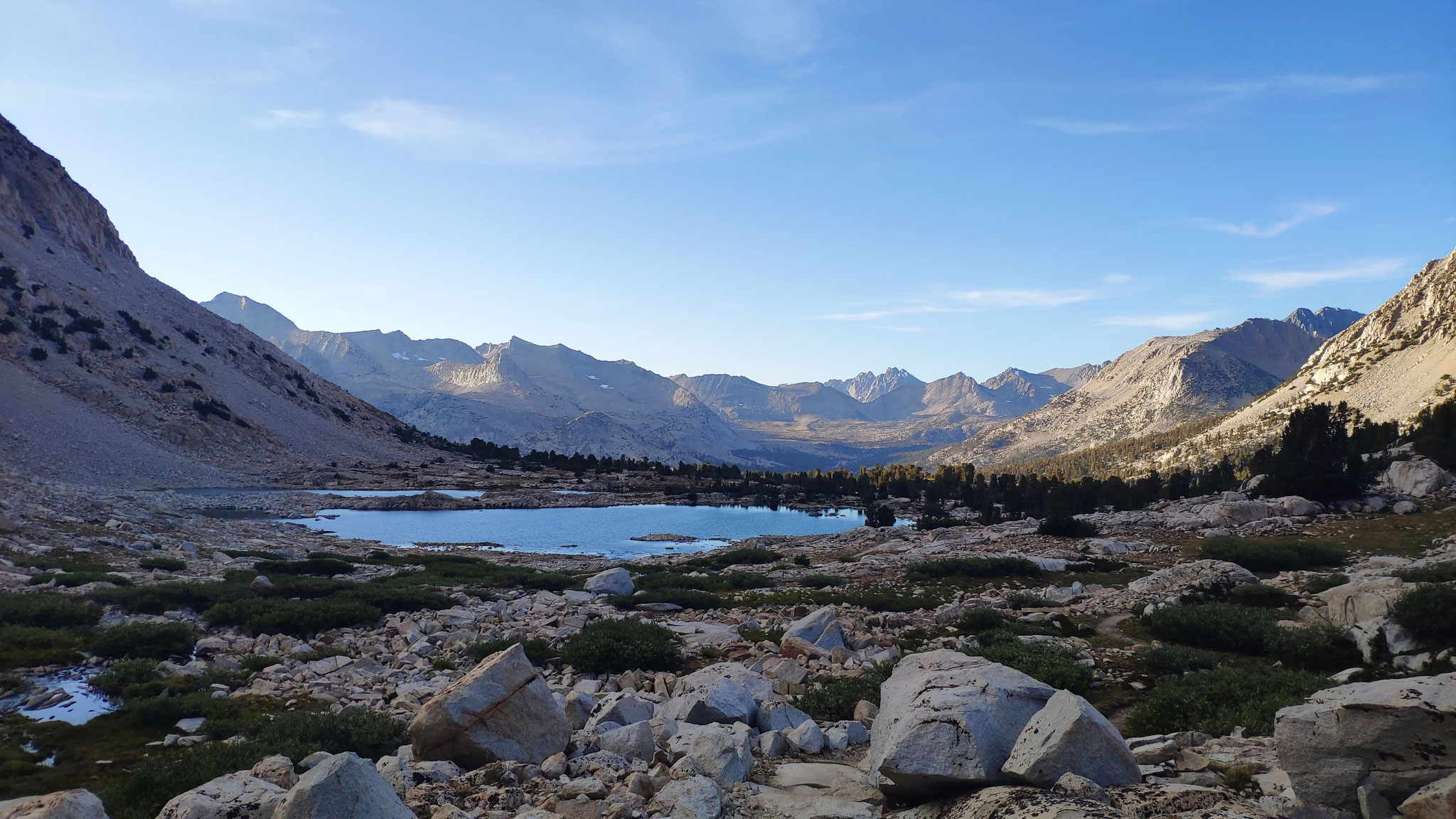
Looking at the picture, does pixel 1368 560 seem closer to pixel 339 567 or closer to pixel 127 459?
pixel 339 567

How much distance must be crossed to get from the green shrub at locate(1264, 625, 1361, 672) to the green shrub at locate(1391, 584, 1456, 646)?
132cm

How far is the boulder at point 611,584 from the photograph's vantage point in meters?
26.8

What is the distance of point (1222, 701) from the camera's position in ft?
35.5

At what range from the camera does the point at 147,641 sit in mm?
15680

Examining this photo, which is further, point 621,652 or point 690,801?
point 621,652

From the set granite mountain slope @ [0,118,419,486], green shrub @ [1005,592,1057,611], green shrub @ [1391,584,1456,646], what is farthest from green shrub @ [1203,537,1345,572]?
granite mountain slope @ [0,118,419,486]

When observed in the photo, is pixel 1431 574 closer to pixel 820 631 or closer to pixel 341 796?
pixel 820 631

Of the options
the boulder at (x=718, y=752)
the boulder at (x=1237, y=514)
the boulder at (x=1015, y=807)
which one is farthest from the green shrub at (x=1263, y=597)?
the boulder at (x=1237, y=514)

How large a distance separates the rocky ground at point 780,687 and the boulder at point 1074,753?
28mm

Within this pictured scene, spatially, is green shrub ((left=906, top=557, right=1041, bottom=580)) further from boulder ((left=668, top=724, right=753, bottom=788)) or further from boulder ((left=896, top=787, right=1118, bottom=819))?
boulder ((left=896, top=787, right=1118, bottom=819))

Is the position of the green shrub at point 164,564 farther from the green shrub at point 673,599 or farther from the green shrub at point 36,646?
the green shrub at point 673,599

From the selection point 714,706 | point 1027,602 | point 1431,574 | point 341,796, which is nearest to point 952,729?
point 714,706

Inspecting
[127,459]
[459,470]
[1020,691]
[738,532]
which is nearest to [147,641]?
[1020,691]

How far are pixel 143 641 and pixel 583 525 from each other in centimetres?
5647
